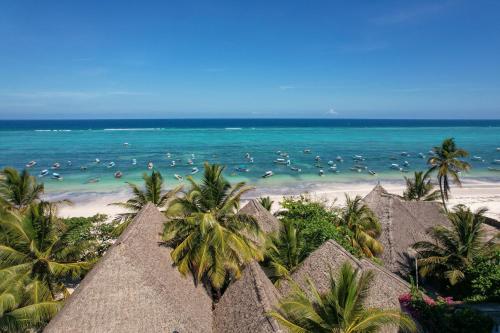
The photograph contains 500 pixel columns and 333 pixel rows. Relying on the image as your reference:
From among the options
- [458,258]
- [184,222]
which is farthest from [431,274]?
[184,222]

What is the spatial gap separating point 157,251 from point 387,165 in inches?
2056

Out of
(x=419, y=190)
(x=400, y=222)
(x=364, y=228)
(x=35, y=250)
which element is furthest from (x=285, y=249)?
(x=419, y=190)

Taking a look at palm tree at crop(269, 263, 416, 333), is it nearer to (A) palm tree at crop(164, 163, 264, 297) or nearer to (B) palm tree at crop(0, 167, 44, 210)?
(A) palm tree at crop(164, 163, 264, 297)

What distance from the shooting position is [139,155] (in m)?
63.9

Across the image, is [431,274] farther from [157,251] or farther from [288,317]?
[157,251]

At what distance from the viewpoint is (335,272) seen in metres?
11.5

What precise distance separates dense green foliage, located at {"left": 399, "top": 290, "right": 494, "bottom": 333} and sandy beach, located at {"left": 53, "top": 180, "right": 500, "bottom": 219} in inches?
703

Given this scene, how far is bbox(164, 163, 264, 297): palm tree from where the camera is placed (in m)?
10.9

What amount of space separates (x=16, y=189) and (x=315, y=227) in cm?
1425

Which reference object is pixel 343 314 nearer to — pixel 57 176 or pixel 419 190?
pixel 419 190

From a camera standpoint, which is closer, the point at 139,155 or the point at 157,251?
the point at 157,251

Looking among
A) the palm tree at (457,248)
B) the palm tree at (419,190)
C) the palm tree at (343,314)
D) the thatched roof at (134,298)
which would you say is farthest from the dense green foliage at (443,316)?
the palm tree at (419,190)

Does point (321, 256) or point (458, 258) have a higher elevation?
point (321, 256)

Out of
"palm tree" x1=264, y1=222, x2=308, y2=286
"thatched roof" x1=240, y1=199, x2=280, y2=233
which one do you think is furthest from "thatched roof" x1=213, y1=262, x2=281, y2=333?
"thatched roof" x1=240, y1=199, x2=280, y2=233
